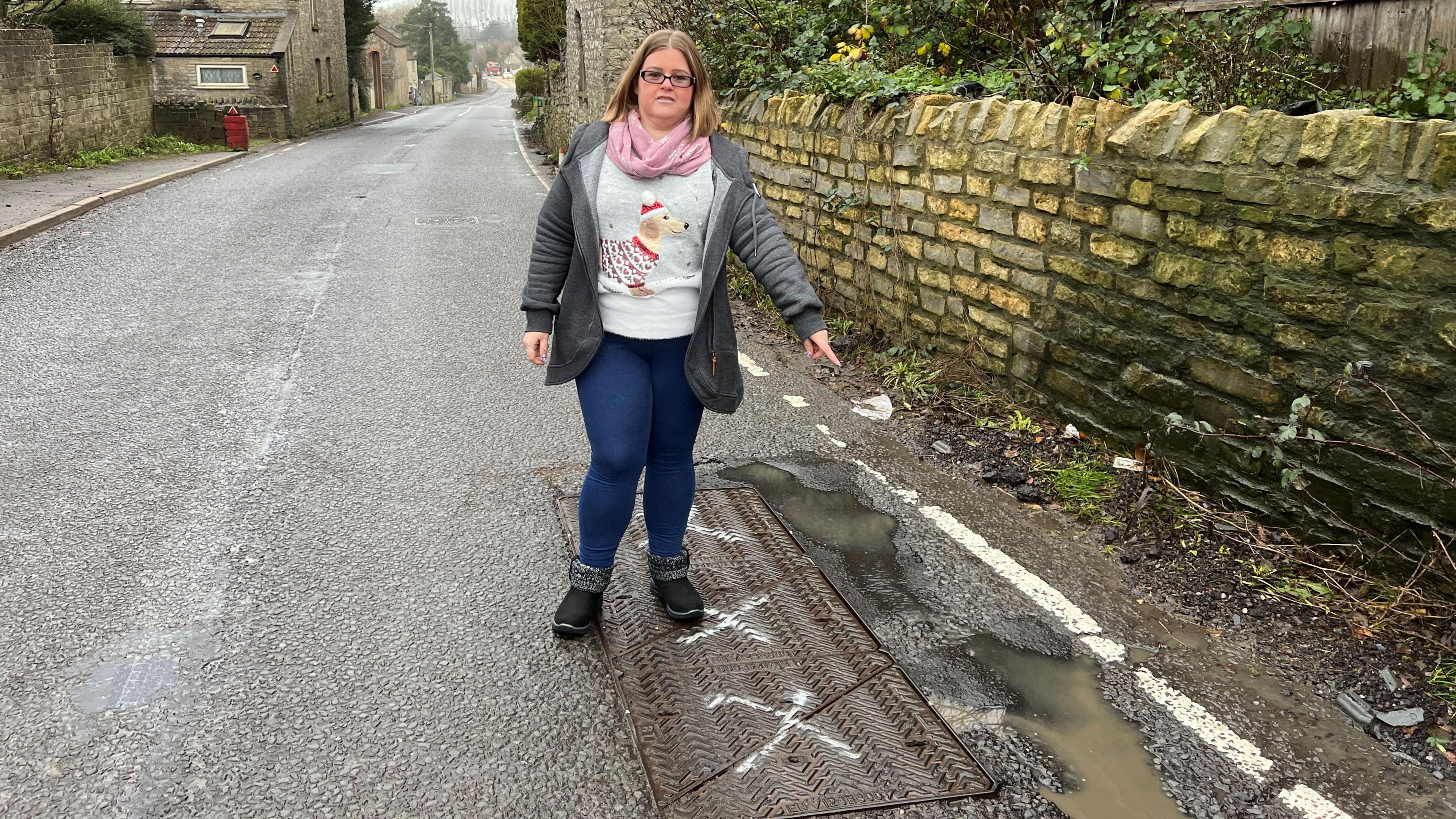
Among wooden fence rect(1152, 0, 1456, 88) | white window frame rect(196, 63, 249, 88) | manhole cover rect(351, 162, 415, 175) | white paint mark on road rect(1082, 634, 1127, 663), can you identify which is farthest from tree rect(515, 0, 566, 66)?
white paint mark on road rect(1082, 634, 1127, 663)

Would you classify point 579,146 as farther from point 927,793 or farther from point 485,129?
point 485,129

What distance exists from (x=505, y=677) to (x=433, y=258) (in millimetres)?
8034

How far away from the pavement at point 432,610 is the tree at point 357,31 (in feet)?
153

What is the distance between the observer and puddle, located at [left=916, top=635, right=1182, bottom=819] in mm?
2744

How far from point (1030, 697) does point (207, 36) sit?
40730 mm

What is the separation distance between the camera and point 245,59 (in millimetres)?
35500

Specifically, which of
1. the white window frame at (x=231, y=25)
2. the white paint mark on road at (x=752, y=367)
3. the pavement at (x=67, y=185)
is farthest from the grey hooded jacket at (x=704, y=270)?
the white window frame at (x=231, y=25)

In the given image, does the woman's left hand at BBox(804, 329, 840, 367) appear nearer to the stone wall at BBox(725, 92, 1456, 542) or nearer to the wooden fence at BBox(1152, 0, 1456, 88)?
the stone wall at BBox(725, 92, 1456, 542)

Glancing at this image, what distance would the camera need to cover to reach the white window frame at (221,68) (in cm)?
3559

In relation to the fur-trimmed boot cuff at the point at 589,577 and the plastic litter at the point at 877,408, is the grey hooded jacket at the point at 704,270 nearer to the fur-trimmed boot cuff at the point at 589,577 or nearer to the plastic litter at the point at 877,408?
the fur-trimmed boot cuff at the point at 589,577

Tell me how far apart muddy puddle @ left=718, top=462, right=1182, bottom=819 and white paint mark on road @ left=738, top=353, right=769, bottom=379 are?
2461mm

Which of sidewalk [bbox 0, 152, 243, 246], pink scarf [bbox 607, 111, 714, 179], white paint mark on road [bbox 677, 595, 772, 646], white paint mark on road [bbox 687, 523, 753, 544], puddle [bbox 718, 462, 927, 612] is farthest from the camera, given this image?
sidewalk [bbox 0, 152, 243, 246]

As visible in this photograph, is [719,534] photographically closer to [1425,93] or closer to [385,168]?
[1425,93]

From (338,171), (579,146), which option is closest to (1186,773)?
(579,146)
